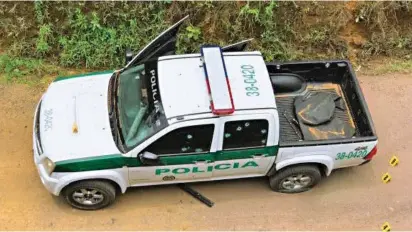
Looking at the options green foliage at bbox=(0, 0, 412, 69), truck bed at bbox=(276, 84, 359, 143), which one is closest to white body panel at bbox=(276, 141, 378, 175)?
truck bed at bbox=(276, 84, 359, 143)

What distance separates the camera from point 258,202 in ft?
28.2

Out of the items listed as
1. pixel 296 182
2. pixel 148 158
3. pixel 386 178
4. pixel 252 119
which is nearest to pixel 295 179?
pixel 296 182

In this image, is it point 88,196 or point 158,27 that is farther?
point 158,27

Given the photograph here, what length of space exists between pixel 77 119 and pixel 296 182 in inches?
124

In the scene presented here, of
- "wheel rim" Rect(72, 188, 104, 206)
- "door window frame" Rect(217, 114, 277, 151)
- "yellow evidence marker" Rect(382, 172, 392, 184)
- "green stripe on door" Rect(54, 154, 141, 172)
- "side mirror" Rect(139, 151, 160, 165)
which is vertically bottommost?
"wheel rim" Rect(72, 188, 104, 206)

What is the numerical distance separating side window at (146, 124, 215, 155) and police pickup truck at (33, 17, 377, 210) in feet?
0.04

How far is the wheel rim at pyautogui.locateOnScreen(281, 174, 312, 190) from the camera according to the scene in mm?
8508

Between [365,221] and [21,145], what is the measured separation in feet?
16.6

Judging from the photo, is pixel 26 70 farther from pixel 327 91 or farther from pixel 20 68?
pixel 327 91

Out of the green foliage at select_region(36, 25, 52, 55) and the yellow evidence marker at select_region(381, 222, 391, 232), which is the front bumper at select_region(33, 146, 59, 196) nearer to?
the green foliage at select_region(36, 25, 52, 55)

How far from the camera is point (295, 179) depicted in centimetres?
855

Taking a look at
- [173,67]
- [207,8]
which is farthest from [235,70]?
A: [207,8]

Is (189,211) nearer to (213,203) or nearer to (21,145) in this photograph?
(213,203)

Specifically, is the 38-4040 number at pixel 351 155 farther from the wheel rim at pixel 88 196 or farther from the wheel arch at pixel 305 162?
the wheel rim at pixel 88 196
